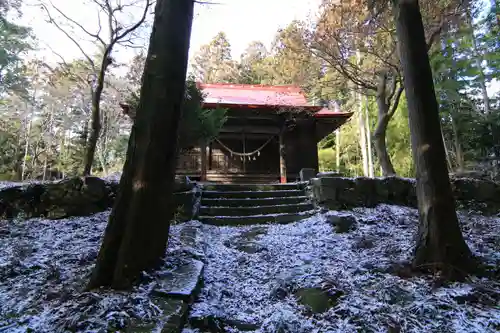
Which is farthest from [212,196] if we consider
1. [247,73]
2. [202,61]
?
[202,61]

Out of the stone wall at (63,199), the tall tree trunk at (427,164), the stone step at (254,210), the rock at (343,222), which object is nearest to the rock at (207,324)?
the tall tree trunk at (427,164)

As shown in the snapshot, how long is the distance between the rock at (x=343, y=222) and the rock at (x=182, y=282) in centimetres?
245

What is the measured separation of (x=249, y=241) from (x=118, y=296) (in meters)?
2.36

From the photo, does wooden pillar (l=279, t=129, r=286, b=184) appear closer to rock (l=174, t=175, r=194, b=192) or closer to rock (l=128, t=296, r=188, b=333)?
rock (l=174, t=175, r=194, b=192)

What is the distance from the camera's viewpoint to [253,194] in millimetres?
6641

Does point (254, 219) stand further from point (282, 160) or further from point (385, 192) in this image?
point (282, 160)

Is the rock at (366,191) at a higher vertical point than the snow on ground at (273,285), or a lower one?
higher

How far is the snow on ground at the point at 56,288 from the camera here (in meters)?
1.94

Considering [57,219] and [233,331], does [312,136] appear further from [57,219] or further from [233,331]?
[233,331]

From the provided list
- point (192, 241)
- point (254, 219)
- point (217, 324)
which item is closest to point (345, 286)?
point (217, 324)

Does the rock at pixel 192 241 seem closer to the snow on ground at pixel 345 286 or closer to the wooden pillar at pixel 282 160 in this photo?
the snow on ground at pixel 345 286

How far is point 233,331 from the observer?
2217 mm

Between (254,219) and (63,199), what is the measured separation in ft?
11.0

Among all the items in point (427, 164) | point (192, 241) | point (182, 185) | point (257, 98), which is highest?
point (257, 98)
